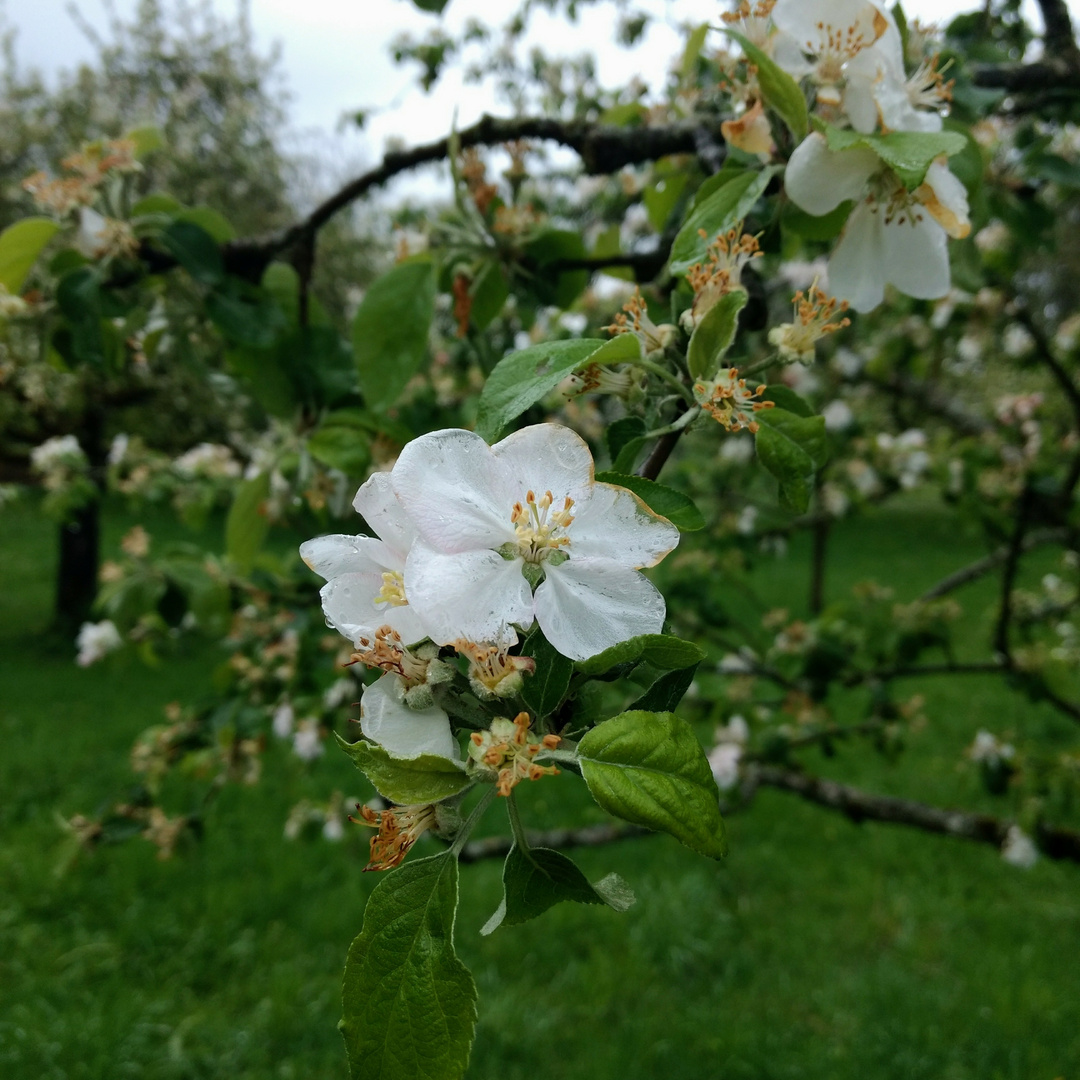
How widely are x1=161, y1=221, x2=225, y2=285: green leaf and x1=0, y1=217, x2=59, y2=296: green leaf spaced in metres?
0.18

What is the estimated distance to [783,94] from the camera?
0.74m

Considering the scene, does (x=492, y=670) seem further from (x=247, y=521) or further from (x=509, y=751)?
(x=247, y=521)

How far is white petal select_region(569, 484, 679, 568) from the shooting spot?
0.56 meters

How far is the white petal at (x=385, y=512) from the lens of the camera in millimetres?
569

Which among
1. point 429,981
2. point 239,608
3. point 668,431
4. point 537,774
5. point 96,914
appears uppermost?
point 668,431

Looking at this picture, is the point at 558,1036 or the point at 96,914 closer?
the point at 558,1036

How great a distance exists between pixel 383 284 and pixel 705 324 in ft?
2.08

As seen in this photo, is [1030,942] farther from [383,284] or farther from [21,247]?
[21,247]

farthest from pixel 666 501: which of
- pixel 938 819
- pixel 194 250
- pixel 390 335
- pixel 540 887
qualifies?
pixel 938 819

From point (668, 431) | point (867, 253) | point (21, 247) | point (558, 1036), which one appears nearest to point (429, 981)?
point (668, 431)

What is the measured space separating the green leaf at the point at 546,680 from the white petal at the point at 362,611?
7 cm

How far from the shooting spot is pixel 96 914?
149 inches

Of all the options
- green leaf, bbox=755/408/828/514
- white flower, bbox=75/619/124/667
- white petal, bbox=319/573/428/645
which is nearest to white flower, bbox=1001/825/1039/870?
green leaf, bbox=755/408/828/514

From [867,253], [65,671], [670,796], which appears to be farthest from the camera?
[65,671]
